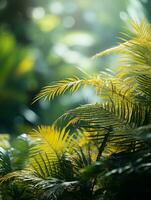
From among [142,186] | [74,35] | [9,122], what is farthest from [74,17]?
[142,186]

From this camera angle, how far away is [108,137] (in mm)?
5711

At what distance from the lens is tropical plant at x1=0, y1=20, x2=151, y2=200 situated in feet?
17.5

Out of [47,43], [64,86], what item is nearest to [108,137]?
[64,86]

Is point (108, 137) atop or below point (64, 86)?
below

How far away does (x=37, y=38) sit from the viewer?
556 inches

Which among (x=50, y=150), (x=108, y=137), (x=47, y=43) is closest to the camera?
(x=108, y=137)

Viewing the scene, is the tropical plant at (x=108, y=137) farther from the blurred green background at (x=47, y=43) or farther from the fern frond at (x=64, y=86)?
the blurred green background at (x=47, y=43)

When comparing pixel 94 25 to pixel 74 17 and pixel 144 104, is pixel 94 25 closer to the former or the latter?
pixel 74 17

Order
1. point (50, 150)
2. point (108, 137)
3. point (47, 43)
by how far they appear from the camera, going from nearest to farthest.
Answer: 1. point (108, 137)
2. point (50, 150)
3. point (47, 43)

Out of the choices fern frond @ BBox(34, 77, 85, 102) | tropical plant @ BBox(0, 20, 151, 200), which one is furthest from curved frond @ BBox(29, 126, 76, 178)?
fern frond @ BBox(34, 77, 85, 102)

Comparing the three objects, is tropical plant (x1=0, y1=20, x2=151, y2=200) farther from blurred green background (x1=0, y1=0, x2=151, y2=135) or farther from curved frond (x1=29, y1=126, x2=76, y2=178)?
blurred green background (x1=0, y1=0, x2=151, y2=135)

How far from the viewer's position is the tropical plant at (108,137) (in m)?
5.34

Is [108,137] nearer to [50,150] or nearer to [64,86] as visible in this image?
[64,86]

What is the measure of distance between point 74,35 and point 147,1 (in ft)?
17.9
